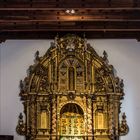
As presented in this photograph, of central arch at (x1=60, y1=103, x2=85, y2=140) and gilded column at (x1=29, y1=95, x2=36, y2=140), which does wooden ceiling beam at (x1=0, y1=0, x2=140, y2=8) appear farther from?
central arch at (x1=60, y1=103, x2=85, y2=140)

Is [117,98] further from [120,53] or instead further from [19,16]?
[19,16]

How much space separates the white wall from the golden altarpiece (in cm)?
16

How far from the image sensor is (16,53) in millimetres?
10570

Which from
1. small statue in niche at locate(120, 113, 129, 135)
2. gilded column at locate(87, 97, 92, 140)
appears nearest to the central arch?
gilded column at locate(87, 97, 92, 140)

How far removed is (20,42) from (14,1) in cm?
238

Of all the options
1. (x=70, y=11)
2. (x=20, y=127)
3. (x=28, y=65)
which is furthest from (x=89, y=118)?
(x=70, y=11)

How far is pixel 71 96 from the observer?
33.7 feet

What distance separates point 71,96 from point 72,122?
0.62 metres

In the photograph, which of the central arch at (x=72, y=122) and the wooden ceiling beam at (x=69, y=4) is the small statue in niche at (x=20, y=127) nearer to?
the central arch at (x=72, y=122)

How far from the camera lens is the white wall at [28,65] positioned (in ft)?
33.7

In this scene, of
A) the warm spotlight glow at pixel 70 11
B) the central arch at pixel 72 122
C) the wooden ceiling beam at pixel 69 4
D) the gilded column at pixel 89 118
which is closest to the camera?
the wooden ceiling beam at pixel 69 4

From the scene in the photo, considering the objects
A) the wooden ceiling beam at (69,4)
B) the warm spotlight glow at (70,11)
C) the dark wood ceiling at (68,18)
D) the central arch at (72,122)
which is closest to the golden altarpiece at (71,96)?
the central arch at (72,122)

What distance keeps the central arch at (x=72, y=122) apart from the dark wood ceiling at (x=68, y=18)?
180 cm

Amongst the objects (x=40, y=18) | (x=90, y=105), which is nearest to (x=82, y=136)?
(x=90, y=105)
